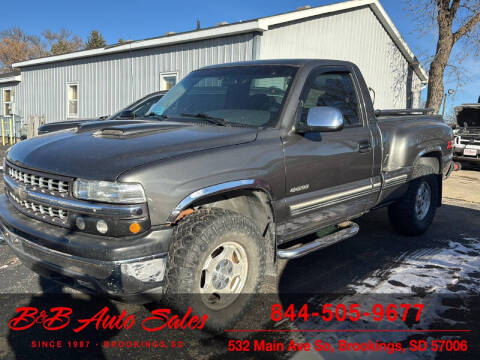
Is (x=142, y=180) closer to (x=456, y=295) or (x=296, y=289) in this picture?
(x=296, y=289)

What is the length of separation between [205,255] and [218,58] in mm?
10085

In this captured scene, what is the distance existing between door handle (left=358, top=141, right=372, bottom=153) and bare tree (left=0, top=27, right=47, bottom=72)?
5437 cm

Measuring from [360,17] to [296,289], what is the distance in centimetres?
1388

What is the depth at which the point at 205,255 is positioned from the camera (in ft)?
8.47

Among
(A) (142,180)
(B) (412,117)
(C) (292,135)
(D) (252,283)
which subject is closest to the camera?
(A) (142,180)

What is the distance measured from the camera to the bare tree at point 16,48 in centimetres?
5009

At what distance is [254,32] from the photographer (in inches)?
429

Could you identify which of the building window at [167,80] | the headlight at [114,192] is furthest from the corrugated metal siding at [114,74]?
the headlight at [114,192]

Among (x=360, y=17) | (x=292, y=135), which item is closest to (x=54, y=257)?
(x=292, y=135)

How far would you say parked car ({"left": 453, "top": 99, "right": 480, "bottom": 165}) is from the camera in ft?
40.6

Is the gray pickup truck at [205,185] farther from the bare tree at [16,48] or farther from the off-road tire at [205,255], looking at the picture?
the bare tree at [16,48]

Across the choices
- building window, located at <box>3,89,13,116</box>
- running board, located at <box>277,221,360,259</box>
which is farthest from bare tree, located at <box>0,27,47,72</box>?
running board, located at <box>277,221,360,259</box>

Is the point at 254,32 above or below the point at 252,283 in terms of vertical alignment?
above

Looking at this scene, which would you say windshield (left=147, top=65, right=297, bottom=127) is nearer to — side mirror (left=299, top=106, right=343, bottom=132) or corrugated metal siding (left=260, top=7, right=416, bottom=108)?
side mirror (left=299, top=106, right=343, bottom=132)
